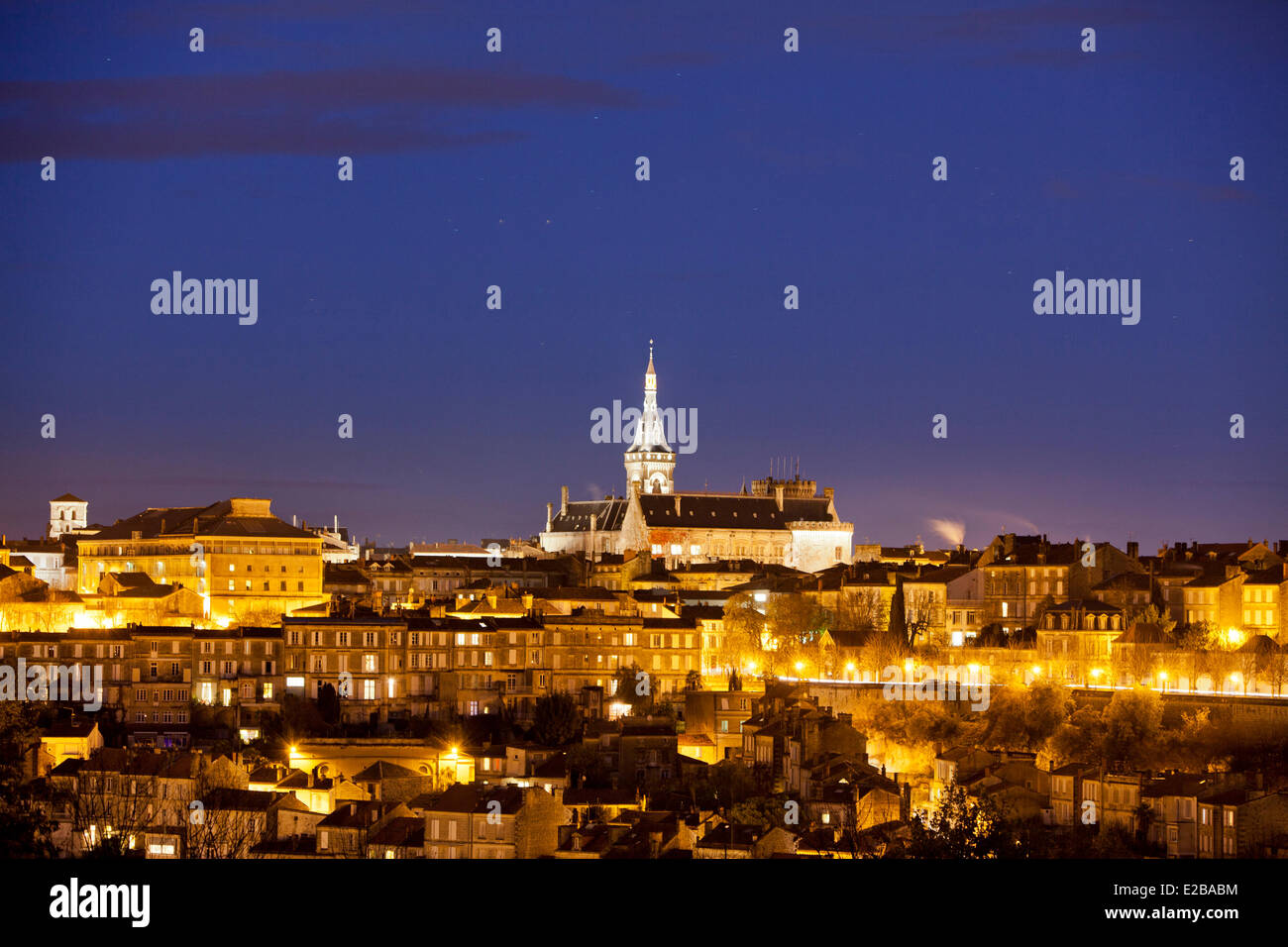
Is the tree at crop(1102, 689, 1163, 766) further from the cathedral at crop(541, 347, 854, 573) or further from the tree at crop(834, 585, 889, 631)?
the cathedral at crop(541, 347, 854, 573)

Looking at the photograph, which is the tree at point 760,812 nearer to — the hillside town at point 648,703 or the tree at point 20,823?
the hillside town at point 648,703

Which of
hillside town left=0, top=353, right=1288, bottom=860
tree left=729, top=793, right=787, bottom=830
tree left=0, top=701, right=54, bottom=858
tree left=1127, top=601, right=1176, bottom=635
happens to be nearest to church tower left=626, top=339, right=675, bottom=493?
hillside town left=0, top=353, right=1288, bottom=860

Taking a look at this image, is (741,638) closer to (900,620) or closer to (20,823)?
(900,620)

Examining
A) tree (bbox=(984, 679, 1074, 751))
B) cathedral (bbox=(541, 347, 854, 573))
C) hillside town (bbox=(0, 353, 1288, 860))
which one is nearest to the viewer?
hillside town (bbox=(0, 353, 1288, 860))

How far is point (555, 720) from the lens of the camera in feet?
136

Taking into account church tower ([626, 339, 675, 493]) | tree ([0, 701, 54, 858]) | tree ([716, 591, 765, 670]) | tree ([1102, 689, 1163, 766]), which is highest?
church tower ([626, 339, 675, 493])

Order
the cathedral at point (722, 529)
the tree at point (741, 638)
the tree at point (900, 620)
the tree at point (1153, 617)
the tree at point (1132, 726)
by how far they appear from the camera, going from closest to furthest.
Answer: the tree at point (1132, 726), the tree at point (1153, 617), the tree at point (900, 620), the tree at point (741, 638), the cathedral at point (722, 529)

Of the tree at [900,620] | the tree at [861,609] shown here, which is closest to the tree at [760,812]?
the tree at [900,620]

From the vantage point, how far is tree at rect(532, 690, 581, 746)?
40.8 metres

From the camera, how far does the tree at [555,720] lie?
40812mm
